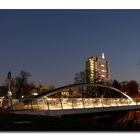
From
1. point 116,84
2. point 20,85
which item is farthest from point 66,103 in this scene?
point 116,84

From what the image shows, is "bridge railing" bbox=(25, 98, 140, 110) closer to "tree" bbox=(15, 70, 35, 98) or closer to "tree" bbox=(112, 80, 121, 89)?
"tree" bbox=(15, 70, 35, 98)

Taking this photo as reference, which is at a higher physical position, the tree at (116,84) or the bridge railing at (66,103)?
the tree at (116,84)

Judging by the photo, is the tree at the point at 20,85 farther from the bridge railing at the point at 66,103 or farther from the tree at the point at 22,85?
the bridge railing at the point at 66,103

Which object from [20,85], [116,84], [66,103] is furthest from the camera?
[116,84]

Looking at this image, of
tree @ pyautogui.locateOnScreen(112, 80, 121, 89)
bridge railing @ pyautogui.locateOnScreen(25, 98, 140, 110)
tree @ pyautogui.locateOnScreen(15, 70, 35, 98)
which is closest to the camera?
bridge railing @ pyautogui.locateOnScreen(25, 98, 140, 110)

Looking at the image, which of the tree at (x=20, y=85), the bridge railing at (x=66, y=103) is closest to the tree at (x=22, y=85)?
the tree at (x=20, y=85)

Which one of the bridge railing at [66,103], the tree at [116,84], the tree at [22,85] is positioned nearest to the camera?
the bridge railing at [66,103]

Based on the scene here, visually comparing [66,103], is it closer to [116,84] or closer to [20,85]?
[20,85]

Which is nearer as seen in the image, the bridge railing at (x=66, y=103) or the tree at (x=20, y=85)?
the bridge railing at (x=66, y=103)

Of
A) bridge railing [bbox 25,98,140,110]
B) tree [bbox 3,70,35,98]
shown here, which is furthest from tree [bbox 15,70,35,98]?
bridge railing [bbox 25,98,140,110]

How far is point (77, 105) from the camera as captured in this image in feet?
105
